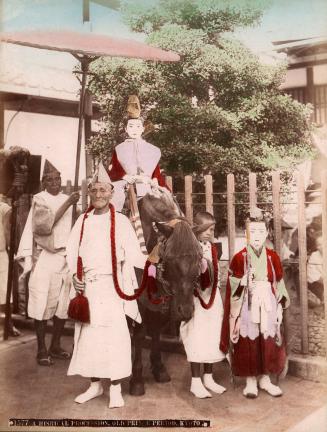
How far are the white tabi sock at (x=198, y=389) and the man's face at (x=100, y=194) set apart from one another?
4.81 feet

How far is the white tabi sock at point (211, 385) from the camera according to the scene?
3822 mm

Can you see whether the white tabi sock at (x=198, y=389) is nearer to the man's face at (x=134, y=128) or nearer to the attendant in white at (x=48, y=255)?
the attendant in white at (x=48, y=255)

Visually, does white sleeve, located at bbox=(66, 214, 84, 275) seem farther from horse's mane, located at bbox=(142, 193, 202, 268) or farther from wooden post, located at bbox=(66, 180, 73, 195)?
wooden post, located at bbox=(66, 180, 73, 195)

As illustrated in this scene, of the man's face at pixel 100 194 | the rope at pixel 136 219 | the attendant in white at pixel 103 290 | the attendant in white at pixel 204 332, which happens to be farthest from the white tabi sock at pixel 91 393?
the man's face at pixel 100 194

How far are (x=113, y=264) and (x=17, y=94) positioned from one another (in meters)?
1.79

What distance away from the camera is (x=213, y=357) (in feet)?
12.5

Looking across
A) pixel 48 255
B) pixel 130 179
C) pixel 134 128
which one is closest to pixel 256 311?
pixel 130 179

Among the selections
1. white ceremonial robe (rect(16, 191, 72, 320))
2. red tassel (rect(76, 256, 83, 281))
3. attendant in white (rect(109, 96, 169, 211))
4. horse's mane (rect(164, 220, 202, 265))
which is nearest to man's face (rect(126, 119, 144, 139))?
attendant in white (rect(109, 96, 169, 211))

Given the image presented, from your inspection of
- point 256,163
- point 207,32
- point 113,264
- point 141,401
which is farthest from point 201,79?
point 141,401

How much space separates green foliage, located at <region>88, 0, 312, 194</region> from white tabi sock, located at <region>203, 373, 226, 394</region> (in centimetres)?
175

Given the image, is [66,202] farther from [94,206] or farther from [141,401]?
[141,401]

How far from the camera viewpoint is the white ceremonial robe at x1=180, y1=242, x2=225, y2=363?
3.78m

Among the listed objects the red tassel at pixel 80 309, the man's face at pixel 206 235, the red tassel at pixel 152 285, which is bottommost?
the red tassel at pixel 80 309

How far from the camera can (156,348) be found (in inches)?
163
